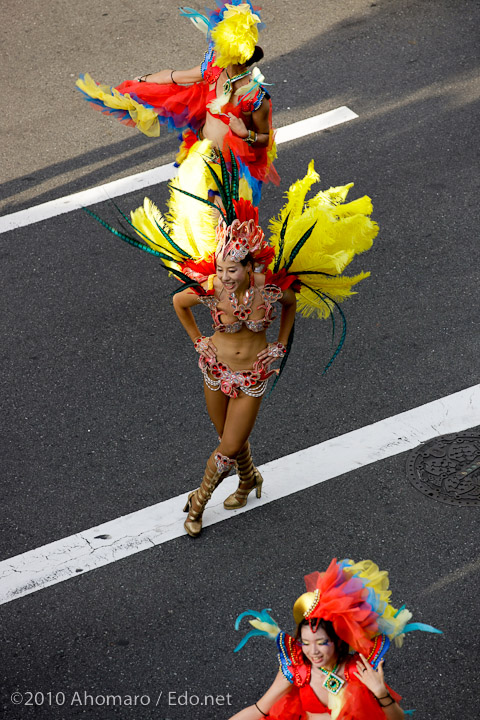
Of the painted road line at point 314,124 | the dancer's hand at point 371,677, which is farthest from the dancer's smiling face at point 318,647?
the painted road line at point 314,124

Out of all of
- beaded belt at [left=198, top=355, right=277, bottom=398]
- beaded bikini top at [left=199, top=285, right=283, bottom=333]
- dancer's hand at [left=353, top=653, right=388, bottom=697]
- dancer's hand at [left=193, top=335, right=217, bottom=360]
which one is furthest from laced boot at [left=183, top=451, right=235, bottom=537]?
dancer's hand at [left=353, top=653, right=388, bottom=697]

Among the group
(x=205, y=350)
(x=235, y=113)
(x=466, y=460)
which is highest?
(x=235, y=113)

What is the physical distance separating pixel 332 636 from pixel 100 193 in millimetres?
5893

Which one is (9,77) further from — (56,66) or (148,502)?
(148,502)

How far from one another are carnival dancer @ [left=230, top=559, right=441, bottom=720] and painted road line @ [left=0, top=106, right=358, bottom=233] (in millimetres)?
5531

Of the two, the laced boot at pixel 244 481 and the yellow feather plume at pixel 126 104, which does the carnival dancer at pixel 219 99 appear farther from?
the laced boot at pixel 244 481

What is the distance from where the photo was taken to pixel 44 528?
580 centimetres

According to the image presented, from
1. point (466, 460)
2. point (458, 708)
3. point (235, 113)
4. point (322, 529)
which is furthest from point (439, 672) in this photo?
point (235, 113)

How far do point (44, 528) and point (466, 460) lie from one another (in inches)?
Result: 106

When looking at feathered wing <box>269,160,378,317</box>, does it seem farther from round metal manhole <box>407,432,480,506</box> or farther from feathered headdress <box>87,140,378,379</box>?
round metal manhole <box>407,432,480,506</box>

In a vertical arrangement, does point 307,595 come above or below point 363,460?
above

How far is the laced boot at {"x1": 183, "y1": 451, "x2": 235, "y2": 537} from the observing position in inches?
213

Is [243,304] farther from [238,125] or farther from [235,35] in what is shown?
[235,35]

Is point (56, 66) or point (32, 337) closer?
point (32, 337)
